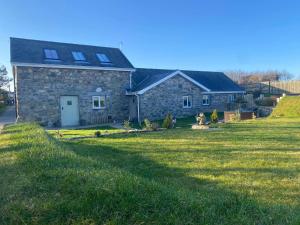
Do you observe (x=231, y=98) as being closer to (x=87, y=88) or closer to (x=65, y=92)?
(x=87, y=88)

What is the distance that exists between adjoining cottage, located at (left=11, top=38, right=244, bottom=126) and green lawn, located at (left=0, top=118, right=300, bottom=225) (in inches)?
443

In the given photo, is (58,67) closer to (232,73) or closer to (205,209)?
(205,209)

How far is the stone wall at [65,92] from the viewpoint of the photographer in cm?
1692

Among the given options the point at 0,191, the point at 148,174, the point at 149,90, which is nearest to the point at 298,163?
the point at 148,174

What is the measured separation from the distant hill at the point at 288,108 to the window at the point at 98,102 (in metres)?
11.8

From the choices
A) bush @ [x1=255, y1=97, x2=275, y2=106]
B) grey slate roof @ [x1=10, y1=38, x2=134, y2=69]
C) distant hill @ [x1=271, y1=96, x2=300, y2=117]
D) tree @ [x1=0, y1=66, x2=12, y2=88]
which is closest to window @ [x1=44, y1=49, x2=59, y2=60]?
grey slate roof @ [x1=10, y1=38, x2=134, y2=69]

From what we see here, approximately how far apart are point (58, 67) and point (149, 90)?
21.1ft

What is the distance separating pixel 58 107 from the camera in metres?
18.0

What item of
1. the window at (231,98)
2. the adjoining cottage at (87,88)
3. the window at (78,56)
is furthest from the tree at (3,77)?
the window at (231,98)

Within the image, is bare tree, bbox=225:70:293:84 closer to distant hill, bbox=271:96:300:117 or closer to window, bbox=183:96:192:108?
window, bbox=183:96:192:108

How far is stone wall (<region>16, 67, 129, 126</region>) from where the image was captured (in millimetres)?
16922

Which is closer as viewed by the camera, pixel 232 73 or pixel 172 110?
pixel 172 110

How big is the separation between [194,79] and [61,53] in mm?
12191

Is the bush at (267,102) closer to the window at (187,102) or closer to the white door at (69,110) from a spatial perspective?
the window at (187,102)
